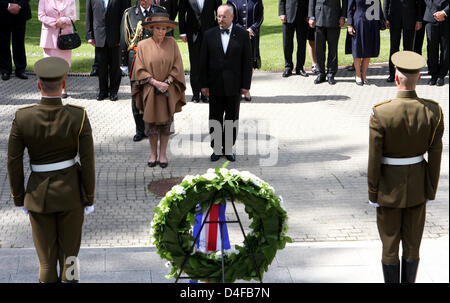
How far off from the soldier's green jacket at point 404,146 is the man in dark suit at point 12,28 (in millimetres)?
11920

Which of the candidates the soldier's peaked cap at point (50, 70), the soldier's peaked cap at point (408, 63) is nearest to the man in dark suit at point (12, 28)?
the soldier's peaked cap at point (50, 70)

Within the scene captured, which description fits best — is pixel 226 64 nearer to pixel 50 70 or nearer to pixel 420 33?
pixel 50 70

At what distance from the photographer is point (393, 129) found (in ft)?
20.4

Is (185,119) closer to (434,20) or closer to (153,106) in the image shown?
(153,106)

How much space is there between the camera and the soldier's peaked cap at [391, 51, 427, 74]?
6.20 m

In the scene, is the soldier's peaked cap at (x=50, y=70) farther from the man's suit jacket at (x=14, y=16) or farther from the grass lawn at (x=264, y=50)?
the grass lawn at (x=264, y=50)

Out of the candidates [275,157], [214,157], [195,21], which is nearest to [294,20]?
[195,21]

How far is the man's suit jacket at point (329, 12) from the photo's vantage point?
16.3 m

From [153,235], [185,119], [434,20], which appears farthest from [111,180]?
[434,20]

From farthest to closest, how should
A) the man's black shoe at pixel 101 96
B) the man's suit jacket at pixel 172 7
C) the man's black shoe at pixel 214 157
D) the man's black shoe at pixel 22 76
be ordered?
1. the man's black shoe at pixel 22 76
2. the man's black shoe at pixel 101 96
3. the man's suit jacket at pixel 172 7
4. the man's black shoe at pixel 214 157

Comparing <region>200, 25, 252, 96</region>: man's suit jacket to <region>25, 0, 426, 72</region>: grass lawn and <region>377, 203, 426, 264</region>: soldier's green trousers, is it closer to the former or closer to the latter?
<region>377, 203, 426, 264</region>: soldier's green trousers

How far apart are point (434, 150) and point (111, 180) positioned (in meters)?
5.17

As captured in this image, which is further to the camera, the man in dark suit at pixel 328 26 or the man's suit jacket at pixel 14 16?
the man's suit jacket at pixel 14 16

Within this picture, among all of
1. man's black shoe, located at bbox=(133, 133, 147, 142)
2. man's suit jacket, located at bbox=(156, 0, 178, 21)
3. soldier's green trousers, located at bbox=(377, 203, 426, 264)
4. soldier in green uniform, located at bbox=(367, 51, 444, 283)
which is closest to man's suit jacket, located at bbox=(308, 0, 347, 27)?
man's suit jacket, located at bbox=(156, 0, 178, 21)
